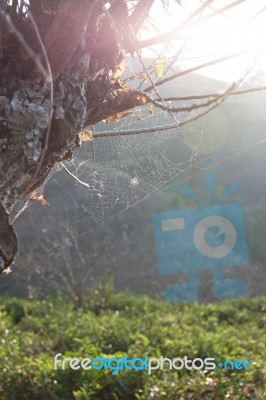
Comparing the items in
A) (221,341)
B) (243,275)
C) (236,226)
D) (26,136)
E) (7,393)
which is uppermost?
(26,136)

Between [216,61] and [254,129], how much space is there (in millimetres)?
14846

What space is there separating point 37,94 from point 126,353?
9.37ft

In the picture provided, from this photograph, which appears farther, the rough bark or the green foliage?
the green foliage

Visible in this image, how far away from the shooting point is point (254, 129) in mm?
15680

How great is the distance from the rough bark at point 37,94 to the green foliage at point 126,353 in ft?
6.62

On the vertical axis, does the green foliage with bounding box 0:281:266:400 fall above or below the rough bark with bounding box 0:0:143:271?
below

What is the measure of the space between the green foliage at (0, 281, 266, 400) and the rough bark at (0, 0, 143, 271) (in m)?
2.02

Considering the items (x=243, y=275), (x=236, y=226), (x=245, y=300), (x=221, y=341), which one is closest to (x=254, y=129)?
(x=236, y=226)

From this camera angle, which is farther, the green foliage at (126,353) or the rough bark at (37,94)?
the green foliage at (126,353)

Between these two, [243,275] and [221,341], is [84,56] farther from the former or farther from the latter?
[243,275]

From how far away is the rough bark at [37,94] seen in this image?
1069 mm

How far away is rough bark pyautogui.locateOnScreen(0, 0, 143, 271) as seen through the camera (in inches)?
42.1

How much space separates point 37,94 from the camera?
111cm

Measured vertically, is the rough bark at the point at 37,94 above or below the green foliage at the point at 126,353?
above
